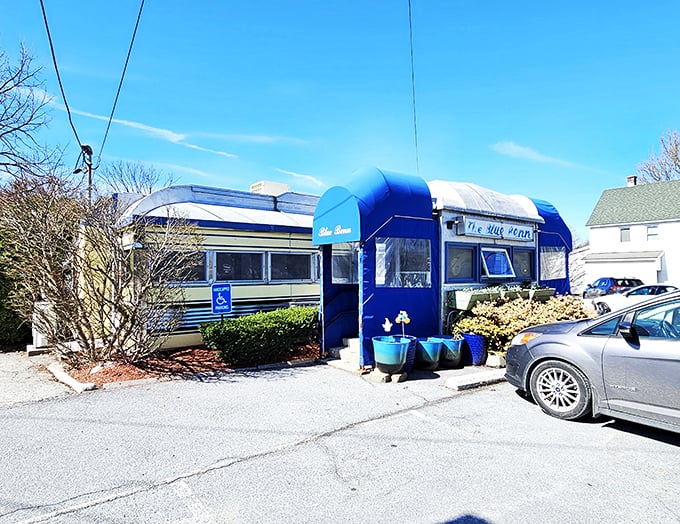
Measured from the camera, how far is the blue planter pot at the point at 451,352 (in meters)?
7.73

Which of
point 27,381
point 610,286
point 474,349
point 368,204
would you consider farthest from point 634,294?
point 27,381

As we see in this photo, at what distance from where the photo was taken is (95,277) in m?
7.83

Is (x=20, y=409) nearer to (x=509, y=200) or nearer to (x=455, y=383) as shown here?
(x=455, y=383)

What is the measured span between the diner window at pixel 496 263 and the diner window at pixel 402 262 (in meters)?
1.97

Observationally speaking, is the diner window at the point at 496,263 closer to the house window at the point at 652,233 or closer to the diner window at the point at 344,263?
the diner window at the point at 344,263

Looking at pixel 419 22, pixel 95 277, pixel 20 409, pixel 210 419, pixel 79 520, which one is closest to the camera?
pixel 79 520

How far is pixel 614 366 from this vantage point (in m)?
4.59

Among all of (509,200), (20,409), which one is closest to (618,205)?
(509,200)

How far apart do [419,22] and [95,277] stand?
862 cm

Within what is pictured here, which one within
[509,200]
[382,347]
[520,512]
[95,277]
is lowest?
[520,512]

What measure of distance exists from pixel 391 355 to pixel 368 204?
2.67 metres

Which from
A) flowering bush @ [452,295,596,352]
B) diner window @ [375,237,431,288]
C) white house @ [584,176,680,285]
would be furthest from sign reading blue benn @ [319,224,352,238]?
white house @ [584,176,680,285]

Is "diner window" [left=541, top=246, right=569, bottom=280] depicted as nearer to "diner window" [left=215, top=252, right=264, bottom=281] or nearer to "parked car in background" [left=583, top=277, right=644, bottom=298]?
"diner window" [left=215, top=252, right=264, bottom=281]

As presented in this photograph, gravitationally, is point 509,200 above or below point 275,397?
above
